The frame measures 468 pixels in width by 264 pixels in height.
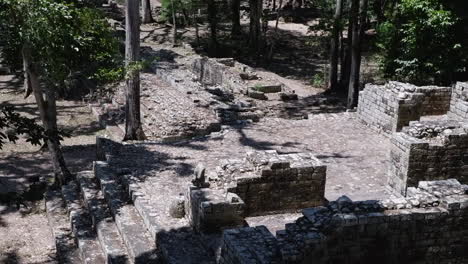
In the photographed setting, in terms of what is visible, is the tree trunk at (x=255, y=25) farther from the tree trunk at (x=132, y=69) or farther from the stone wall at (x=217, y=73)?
the tree trunk at (x=132, y=69)

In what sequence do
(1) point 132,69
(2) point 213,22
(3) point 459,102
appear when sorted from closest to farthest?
(3) point 459,102, (1) point 132,69, (2) point 213,22

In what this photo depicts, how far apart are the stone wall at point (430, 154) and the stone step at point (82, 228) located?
6.22m

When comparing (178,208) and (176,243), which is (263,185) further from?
(176,243)

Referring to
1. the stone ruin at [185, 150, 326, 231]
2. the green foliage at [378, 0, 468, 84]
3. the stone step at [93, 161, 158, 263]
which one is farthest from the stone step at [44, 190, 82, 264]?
the green foliage at [378, 0, 468, 84]

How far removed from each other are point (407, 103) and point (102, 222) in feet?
28.0

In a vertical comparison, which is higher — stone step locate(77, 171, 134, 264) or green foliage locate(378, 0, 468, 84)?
green foliage locate(378, 0, 468, 84)

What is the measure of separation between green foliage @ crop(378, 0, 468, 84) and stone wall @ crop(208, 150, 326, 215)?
31.0 ft

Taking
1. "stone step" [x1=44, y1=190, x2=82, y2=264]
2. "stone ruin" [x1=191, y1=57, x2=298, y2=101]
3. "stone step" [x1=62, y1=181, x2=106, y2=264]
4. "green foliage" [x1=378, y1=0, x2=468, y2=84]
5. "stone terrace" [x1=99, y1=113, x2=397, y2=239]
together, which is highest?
"green foliage" [x1=378, y1=0, x2=468, y2=84]

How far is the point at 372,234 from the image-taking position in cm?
789

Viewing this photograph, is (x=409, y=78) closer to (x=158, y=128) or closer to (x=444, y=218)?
(x=158, y=128)

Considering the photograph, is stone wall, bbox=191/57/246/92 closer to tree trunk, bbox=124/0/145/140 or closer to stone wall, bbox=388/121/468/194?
tree trunk, bbox=124/0/145/140

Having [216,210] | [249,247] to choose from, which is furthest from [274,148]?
[249,247]

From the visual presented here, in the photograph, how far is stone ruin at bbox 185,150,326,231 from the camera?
9992mm

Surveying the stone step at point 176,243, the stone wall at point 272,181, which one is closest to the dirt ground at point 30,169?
the stone step at point 176,243
